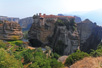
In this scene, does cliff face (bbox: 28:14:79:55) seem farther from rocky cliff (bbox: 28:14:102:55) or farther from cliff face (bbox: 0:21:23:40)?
cliff face (bbox: 0:21:23:40)

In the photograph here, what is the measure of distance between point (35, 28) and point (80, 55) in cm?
2613

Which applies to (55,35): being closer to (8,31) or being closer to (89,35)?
(89,35)

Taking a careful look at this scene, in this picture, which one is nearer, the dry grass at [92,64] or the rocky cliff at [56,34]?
the dry grass at [92,64]

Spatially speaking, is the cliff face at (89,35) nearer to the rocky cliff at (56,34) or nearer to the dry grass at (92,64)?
the rocky cliff at (56,34)

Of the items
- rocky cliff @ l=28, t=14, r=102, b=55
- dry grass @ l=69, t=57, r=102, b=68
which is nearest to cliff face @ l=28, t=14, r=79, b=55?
rocky cliff @ l=28, t=14, r=102, b=55

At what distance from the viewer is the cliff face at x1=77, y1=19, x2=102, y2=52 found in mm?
40044

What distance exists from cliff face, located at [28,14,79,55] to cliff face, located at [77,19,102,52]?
5.71 meters

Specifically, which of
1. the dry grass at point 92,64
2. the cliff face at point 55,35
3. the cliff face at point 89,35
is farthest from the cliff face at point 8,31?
the cliff face at point 89,35

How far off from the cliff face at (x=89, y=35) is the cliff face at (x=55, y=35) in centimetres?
571

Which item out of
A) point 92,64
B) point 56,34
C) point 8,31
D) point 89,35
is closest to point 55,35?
point 56,34

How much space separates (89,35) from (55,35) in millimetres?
14661

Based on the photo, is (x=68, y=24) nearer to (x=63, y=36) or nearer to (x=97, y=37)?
(x=63, y=36)

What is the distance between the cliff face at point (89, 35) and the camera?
40.0 m

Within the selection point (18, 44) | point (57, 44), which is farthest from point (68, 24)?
point (18, 44)
